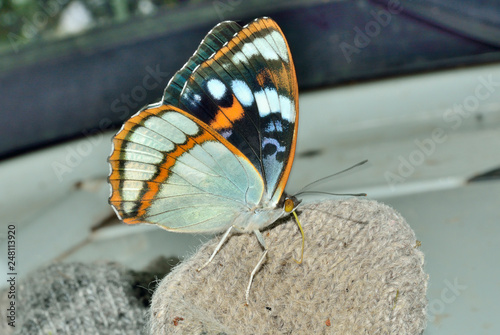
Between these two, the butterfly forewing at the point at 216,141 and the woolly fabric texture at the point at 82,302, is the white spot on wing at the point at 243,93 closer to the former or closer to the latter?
the butterfly forewing at the point at 216,141

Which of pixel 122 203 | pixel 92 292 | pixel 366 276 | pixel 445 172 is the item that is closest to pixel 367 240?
pixel 366 276

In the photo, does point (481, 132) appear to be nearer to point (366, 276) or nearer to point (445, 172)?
point (445, 172)

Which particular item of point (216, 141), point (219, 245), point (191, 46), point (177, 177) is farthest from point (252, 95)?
point (191, 46)

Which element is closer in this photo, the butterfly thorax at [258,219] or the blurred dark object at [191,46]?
the butterfly thorax at [258,219]

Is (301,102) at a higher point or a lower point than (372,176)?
higher

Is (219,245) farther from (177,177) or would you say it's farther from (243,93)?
(243,93)

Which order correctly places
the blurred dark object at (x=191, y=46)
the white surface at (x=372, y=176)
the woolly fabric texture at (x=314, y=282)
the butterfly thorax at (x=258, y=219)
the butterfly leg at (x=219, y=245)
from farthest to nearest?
the blurred dark object at (x=191, y=46), the white surface at (x=372, y=176), the butterfly thorax at (x=258, y=219), the butterfly leg at (x=219, y=245), the woolly fabric texture at (x=314, y=282)

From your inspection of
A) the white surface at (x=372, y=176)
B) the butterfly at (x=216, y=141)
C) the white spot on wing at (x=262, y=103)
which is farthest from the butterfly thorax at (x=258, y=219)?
the white surface at (x=372, y=176)

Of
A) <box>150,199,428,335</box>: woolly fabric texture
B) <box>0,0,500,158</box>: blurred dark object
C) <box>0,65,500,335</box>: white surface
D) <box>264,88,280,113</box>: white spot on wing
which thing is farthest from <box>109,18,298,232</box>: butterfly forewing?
<box>0,0,500,158</box>: blurred dark object
